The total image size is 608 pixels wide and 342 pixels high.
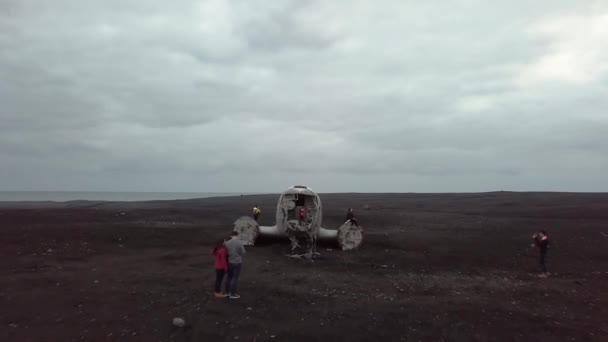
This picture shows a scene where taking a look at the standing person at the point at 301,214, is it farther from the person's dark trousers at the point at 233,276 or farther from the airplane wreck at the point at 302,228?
the person's dark trousers at the point at 233,276

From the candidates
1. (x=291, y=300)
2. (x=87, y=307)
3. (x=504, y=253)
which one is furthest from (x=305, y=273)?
(x=504, y=253)

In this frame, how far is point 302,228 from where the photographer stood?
18672 mm

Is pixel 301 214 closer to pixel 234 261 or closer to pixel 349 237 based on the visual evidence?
pixel 349 237

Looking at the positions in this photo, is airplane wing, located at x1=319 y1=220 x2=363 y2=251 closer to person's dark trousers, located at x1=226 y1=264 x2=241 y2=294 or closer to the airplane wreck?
the airplane wreck

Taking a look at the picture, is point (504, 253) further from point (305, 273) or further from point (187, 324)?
point (187, 324)

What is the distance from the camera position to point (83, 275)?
45.3 ft

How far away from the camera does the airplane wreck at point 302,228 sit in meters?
18.9

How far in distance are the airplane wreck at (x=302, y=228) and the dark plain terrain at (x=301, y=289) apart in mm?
675

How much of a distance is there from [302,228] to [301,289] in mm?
6173

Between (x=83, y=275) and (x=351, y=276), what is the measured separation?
9317 millimetres

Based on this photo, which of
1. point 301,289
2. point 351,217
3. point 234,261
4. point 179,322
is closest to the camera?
point 179,322

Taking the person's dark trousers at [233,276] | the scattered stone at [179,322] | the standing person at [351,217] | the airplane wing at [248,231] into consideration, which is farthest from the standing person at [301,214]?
the scattered stone at [179,322]

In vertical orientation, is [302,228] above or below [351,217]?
below

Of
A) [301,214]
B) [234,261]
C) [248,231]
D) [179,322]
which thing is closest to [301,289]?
[234,261]
